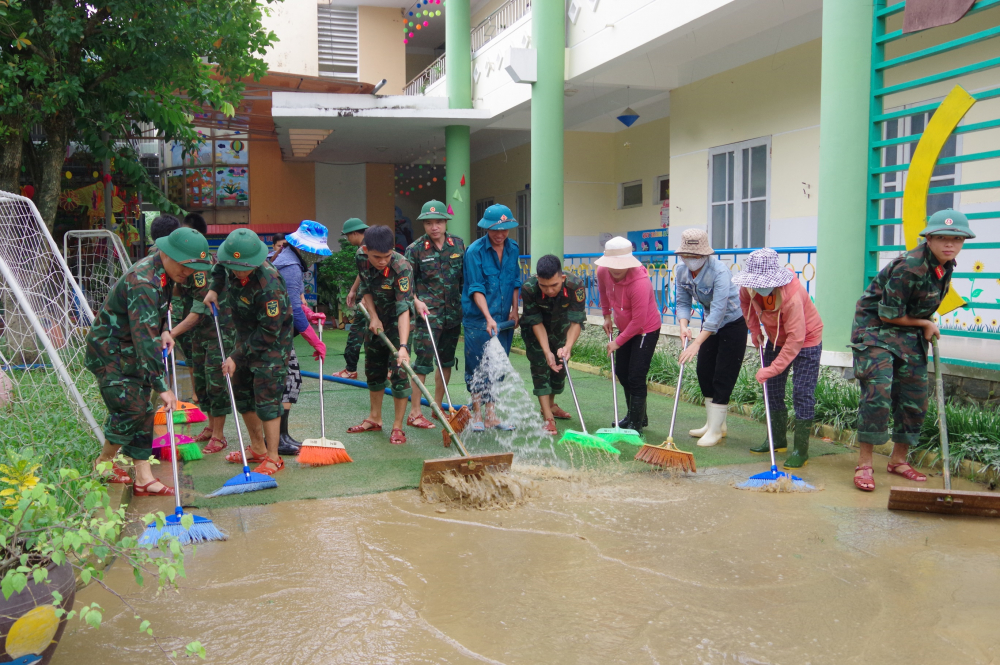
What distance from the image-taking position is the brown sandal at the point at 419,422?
680 cm

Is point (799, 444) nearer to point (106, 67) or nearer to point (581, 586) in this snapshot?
point (581, 586)

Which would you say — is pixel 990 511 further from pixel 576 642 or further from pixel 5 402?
pixel 5 402

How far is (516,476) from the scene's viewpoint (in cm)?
512

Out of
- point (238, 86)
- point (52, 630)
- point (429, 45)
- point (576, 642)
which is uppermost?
point (429, 45)

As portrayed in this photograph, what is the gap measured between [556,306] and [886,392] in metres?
2.50

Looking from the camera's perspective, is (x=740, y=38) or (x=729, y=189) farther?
(x=729, y=189)

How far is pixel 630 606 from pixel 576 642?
405mm

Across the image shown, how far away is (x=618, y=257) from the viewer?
6.02 m

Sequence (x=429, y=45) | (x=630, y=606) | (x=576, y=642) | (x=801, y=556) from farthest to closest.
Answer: (x=429, y=45), (x=801, y=556), (x=630, y=606), (x=576, y=642)

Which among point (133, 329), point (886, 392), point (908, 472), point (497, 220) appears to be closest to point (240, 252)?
point (133, 329)

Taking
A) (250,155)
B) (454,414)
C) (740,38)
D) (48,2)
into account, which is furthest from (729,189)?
(250,155)

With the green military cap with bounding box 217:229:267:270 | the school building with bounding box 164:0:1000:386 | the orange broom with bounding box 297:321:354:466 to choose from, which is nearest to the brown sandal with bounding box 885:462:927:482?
the school building with bounding box 164:0:1000:386

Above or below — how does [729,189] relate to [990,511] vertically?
above

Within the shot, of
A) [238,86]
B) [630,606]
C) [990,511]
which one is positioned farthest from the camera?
[238,86]
